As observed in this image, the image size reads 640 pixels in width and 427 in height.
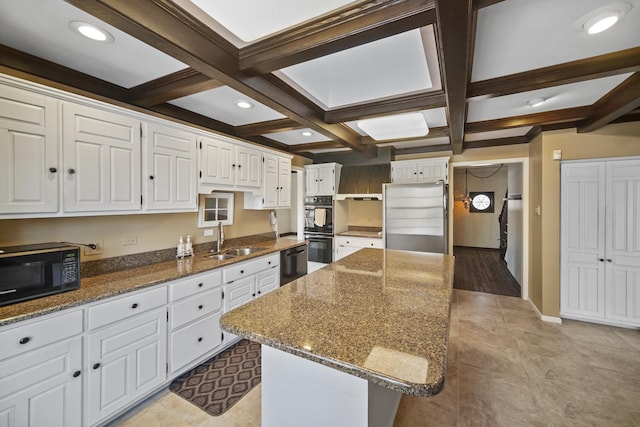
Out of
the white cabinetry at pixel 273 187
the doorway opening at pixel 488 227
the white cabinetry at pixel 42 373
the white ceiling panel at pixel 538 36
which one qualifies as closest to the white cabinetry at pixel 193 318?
the white cabinetry at pixel 42 373

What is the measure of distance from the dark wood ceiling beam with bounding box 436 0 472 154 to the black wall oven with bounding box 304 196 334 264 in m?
2.88

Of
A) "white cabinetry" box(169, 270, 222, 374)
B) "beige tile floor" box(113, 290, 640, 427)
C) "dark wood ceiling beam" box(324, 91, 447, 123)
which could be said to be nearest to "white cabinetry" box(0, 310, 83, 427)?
"beige tile floor" box(113, 290, 640, 427)

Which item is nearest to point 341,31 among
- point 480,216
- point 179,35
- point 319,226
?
point 179,35

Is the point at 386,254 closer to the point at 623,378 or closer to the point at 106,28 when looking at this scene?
the point at 623,378

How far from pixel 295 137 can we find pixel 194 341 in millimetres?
2892

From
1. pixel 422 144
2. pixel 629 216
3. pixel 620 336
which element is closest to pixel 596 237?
pixel 629 216

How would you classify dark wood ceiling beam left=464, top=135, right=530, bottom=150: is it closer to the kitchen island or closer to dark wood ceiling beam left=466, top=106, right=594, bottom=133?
dark wood ceiling beam left=466, top=106, right=594, bottom=133

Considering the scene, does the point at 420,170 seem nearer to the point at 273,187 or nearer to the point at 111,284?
the point at 273,187

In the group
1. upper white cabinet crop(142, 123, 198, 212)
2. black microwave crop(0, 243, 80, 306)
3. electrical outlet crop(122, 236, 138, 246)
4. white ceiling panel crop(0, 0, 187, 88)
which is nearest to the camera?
white ceiling panel crop(0, 0, 187, 88)

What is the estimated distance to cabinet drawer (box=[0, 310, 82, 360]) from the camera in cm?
134

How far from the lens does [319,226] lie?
4.82 m

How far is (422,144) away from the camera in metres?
4.39

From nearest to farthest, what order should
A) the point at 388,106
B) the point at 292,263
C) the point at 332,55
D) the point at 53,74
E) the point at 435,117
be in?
the point at 332,55
the point at 53,74
the point at 388,106
the point at 435,117
the point at 292,263

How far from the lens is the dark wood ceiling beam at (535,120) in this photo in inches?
112
